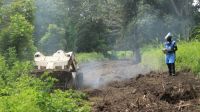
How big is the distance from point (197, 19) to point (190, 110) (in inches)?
1114

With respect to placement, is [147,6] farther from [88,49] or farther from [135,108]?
[135,108]

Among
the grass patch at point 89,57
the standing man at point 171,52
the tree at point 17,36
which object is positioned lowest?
the grass patch at point 89,57

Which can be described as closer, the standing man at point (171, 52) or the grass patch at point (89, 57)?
the standing man at point (171, 52)

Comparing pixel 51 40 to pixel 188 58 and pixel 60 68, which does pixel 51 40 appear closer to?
pixel 60 68

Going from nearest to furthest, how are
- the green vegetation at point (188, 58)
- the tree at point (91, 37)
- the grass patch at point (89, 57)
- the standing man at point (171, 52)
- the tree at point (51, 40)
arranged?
the green vegetation at point (188, 58)
the standing man at point (171, 52)
the tree at point (51, 40)
the grass patch at point (89, 57)
the tree at point (91, 37)

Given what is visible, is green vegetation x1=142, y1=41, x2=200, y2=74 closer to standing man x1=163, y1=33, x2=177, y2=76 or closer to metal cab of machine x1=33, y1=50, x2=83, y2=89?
standing man x1=163, y1=33, x2=177, y2=76

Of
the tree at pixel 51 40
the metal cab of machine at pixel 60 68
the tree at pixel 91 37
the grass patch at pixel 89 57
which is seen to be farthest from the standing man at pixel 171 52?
the tree at pixel 91 37

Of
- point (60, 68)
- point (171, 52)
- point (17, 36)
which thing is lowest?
point (60, 68)

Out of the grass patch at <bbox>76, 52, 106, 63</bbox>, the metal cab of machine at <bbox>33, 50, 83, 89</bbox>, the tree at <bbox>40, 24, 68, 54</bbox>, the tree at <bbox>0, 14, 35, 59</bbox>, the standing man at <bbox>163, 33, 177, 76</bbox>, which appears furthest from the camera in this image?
the grass patch at <bbox>76, 52, 106, 63</bbox>

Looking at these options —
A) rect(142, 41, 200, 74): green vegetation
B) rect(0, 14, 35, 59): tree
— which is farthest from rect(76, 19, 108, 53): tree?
rect(0, 14, 35, 59): tree

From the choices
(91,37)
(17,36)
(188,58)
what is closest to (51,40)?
(91,37)

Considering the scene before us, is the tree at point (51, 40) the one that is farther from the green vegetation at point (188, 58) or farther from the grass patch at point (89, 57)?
the green vegetation at point (188, 58)

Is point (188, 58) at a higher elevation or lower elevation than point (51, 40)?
lower

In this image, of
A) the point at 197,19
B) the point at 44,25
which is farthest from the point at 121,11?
the point at 44,25
